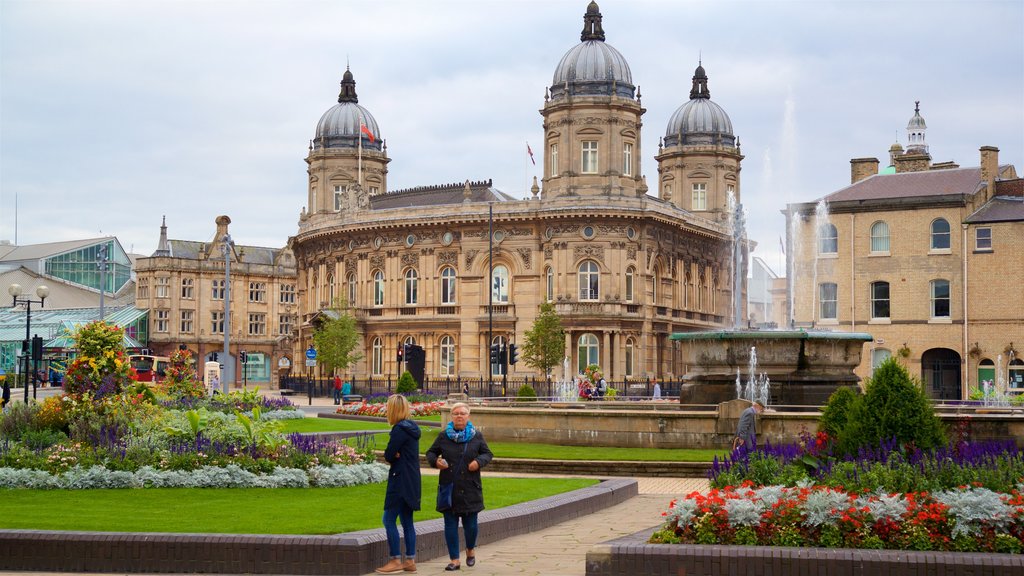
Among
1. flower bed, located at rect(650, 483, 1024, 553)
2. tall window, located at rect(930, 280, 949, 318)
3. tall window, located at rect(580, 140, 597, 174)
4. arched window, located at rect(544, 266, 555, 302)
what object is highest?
tall window, located at rect(580, 140, 597, 174)

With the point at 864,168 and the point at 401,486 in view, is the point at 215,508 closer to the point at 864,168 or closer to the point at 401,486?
the point at 401,486

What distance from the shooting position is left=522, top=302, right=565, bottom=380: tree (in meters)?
65.6

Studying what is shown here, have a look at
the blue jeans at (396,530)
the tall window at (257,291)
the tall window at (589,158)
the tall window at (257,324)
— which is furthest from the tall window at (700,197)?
the blue jeans at (396,530)

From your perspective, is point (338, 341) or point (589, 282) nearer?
point (589, 282)

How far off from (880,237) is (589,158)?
59.8ft

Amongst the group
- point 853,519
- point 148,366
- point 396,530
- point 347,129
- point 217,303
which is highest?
point 347,129

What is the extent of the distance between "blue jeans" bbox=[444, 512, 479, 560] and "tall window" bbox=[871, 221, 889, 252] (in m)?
48.5

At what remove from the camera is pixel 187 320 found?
4124 inches

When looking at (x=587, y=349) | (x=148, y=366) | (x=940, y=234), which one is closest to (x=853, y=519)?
(x=940, y=234)

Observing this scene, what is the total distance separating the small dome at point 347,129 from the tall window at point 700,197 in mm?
21803

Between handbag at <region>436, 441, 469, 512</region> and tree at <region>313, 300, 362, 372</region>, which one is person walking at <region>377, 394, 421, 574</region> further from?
tree at <region>313, 300, 362, 372</region>

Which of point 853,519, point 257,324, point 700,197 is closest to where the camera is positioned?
point 853,519

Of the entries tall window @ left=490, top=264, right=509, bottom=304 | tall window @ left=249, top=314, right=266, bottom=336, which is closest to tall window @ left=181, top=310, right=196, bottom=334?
tall window @ left=249, top=314, right=266, bottom=336

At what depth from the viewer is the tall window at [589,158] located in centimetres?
7050
